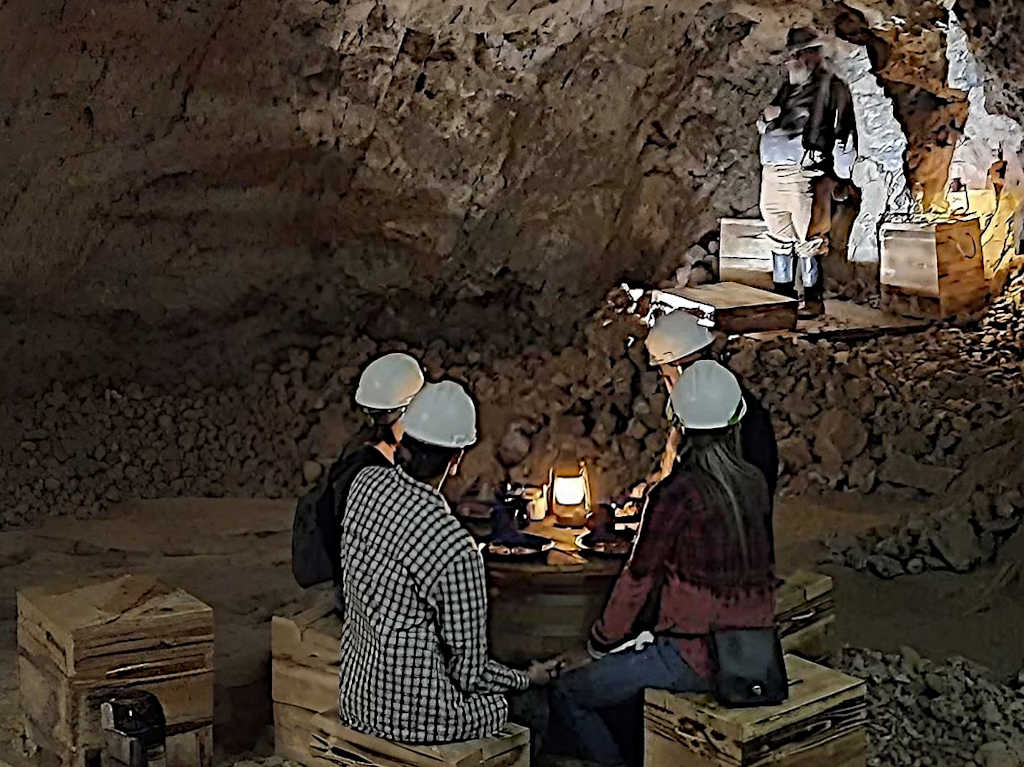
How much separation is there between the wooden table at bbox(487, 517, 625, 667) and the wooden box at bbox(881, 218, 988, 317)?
666cm

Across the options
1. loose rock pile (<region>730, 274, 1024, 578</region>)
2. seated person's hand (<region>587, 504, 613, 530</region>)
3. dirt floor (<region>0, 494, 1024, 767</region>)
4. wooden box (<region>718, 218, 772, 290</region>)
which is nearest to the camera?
seated person's hand (<region>587, 504, 613, 530</region>)

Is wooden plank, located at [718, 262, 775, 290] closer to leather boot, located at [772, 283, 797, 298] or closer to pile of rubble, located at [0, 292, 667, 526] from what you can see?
leather boot, located at [772, 283, 797, 298]

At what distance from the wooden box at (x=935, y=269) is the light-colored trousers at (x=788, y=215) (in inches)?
25.6

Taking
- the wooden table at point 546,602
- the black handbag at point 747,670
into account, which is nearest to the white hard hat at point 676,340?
the wooden table at point 546,602

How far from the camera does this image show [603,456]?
8.96 meters

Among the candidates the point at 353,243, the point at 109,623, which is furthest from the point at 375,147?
the point at 109,623

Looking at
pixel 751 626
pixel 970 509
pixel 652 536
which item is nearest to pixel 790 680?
pixel 751 626

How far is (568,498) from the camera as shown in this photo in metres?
5.71

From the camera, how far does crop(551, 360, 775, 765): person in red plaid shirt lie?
15.5ft

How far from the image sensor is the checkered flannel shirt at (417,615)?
15.1 ft

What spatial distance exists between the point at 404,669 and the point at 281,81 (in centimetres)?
420

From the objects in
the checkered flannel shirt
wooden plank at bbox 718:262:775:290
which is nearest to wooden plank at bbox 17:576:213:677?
the checkered flannel shirt

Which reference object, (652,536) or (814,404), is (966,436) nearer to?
(814,404)

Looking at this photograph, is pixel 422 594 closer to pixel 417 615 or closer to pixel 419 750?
pixel 417 615
